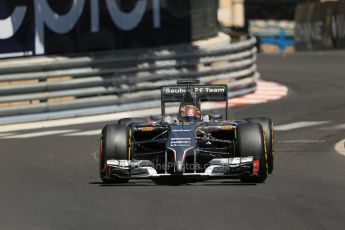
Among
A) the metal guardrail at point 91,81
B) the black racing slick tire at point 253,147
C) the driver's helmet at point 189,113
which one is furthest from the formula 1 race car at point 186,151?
the metal guardrail at point 91,81

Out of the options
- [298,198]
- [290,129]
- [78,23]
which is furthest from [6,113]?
[298,198]

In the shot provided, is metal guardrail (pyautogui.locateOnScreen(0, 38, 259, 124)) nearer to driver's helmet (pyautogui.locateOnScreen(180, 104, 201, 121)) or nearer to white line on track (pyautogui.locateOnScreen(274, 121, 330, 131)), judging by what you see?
white line on track (pyautogui.locateOnScreen(274, 121, 330, 131))

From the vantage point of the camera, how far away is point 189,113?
44.2 ft

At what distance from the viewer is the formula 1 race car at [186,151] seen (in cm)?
1234

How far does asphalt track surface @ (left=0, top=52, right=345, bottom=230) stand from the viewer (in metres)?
9.71

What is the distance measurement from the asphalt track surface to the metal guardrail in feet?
8.42

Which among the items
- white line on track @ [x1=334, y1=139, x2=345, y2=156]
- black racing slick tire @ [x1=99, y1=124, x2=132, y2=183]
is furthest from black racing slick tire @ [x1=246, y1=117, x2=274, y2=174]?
white line on track @ [x1=334, y1=139, x2=345, y2=156]

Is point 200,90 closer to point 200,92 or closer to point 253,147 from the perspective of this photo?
point 200,92

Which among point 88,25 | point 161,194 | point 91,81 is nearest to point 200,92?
point 161,194

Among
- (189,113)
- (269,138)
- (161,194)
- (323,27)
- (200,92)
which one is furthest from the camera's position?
(323,27)

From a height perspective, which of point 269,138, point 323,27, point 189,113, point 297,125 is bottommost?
point 297,125

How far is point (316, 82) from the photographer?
3075cm

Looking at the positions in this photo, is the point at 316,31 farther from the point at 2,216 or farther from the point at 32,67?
the point at 2,216

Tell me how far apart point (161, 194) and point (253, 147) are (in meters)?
1.39
